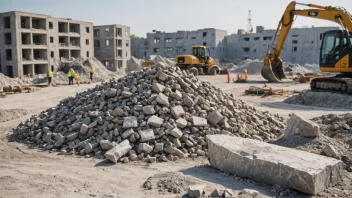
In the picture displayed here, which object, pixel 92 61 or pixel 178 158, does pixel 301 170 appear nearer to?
pixel 178 158

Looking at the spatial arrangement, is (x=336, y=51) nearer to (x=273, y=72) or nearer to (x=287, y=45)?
(x=273, y=72)

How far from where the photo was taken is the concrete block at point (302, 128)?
23.6 ft

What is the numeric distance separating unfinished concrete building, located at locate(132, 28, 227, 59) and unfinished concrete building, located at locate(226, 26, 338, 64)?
2104mm

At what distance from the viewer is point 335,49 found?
48.2ft

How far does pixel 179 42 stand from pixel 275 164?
162ft

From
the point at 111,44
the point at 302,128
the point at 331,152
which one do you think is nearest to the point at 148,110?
the point at 302,128

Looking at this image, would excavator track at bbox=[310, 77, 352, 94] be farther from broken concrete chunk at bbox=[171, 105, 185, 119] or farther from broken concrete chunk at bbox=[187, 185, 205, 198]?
broken concrete chunk at bbox=[187, 185, 205, 198]

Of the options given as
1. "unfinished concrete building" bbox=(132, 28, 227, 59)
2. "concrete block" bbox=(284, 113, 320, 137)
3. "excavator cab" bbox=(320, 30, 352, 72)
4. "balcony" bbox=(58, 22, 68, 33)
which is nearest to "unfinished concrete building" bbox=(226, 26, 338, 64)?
"unfinished concrete building" bbox=(132, 28, 227, 59)

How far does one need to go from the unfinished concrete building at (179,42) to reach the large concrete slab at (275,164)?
4587 cm

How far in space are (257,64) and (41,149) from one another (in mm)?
31744

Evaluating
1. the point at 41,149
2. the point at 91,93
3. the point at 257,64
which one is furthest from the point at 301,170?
the point at 257,64

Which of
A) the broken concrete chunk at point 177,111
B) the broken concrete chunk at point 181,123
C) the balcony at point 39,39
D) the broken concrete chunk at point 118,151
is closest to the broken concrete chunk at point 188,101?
the broken concrete chunk at point 177,111

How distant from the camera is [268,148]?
6246 millimetres

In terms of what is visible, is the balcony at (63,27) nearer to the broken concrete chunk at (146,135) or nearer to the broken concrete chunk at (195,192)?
the broken concrete chunk at (146,135)
